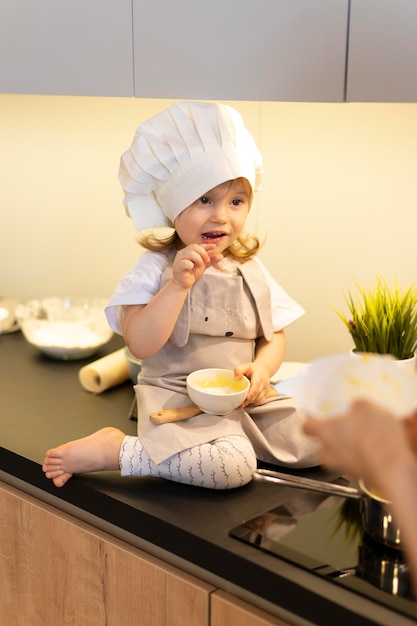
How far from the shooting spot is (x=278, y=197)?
172cm

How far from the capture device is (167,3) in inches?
50.8

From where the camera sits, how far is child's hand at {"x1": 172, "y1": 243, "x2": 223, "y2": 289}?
124cm

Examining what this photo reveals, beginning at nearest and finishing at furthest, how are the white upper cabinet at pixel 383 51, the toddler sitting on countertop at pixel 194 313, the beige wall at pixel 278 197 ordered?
the white upper cabinet at pixel 383 51, the toddler sitting on countertop at pixel 194 313, the beige wall at pixel 278 197

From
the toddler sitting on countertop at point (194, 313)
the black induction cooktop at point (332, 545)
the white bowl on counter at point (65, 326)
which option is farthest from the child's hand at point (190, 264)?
the white bowl on counter at point (65, 326)

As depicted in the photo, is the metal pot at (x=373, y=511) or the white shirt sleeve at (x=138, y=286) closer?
the metal pot at (x=373, y=511)

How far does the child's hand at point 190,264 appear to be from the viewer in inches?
48.8

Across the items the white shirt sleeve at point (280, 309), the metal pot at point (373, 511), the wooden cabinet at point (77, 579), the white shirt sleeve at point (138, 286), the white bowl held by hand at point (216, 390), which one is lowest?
the wooden cabinet at point (77, 579)

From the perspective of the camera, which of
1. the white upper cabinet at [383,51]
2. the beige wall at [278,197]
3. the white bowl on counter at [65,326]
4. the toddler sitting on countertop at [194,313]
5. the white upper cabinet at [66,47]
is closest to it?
the white upper cabinet at [383,51]

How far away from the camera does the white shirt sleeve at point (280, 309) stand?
1428 mm

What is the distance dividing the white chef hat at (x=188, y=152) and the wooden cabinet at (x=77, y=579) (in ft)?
1.67

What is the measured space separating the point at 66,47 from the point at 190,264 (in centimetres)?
46

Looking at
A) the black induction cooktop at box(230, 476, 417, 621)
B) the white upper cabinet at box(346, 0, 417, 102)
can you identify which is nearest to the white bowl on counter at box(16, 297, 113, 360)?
the black induction cooktop at box(230, 476, 417, 621)

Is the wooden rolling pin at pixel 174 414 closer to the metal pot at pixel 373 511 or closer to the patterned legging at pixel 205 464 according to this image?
the patterned legging at pixel 205 464

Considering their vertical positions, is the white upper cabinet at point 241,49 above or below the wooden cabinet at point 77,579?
above
